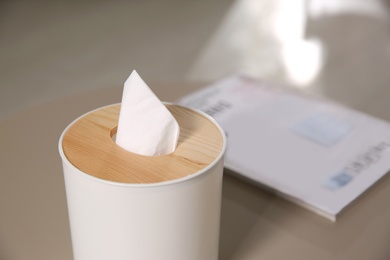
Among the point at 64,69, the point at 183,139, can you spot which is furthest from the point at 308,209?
the point at 64,69

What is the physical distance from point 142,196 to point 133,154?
0.07 metres

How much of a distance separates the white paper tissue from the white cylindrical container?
0.01 m

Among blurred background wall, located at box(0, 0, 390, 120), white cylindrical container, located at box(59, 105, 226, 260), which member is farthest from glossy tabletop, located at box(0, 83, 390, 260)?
blurred background wall, located at box(0, 0, 390, 120)

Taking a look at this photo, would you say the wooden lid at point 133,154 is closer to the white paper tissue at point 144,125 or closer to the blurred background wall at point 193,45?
the white paper tissue at point 144,125

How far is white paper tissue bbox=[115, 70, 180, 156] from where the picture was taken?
67cm

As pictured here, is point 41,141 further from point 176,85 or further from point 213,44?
point 213,44

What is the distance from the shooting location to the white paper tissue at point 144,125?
67 centimetres

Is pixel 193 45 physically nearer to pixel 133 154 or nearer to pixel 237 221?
pixel 237 221

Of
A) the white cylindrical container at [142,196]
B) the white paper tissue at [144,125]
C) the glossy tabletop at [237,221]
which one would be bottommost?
the glossy tabletop at [237,221]

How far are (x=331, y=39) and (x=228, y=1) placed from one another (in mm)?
565

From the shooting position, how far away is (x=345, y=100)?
6.75ft

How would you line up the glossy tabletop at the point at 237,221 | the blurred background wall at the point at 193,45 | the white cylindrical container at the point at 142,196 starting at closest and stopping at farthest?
the white cylindrical container at the point at 142,196
the glossy tabletop at the point at 237,221
the blurred background wall at the point at 193,45

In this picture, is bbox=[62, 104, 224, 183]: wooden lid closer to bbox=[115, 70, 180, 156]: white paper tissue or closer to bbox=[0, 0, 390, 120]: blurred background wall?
bbox=[115, 70, 180, 156]: white paper tissue

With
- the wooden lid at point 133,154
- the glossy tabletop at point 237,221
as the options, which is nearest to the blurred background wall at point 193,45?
the glossy tabletop at point 237,221
